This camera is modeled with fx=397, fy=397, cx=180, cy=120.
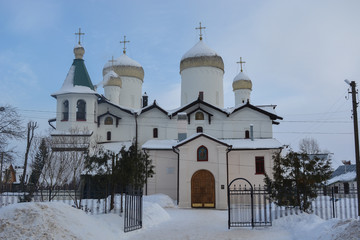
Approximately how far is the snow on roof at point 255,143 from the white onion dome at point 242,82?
11.1 m

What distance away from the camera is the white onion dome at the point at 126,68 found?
3697 cm

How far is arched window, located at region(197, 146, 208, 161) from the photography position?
24594mm

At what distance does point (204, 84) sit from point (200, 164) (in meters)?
9.96

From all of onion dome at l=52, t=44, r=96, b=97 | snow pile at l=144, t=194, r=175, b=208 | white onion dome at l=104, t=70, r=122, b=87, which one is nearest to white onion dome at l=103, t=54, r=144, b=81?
white onion dome at l=104, t=70, r=122, b=87

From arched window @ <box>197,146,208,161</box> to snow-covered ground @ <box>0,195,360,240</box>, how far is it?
9.35 m

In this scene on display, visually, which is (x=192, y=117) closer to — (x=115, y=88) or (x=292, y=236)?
(x=115, y=88)

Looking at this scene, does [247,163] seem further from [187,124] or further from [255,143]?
[187,124]

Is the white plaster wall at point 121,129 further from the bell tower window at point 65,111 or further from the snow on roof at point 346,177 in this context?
the snow on roof at point 346,177

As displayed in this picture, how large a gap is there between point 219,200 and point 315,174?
963 cm

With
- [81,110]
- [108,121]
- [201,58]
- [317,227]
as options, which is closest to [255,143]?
[201,58]

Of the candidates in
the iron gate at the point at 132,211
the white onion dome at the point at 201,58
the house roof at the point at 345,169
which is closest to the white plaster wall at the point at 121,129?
the white onion dome at the point at 201,58

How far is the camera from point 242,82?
38188 millimetres

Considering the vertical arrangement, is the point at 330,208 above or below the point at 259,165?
below

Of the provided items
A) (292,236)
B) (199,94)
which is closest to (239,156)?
(199,94)
